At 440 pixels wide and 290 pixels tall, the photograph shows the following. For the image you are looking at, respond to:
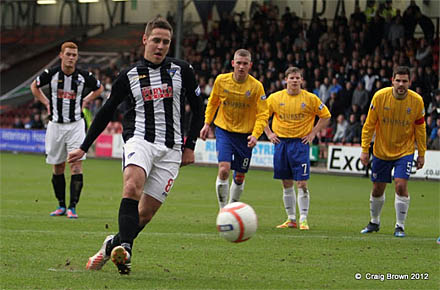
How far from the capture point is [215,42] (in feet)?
117

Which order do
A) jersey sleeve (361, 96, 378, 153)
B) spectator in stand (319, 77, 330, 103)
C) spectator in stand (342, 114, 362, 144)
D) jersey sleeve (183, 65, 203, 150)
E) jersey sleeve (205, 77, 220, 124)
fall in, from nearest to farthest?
jersey sleeve (183, 65, 203, 150), jersey sleeve (361, 96, 378, 153), jersey sleeve (205, 77, 220, 124), spectator in stand (342, 114, 362, 144), spectator in stand (319, 77, 330, 103)

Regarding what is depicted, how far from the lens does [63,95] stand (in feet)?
42.3

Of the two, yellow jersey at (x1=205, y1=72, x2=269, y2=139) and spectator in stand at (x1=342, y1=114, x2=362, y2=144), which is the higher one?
yellow jersey at (x1=205, y1=72, x2=269, y2=139)

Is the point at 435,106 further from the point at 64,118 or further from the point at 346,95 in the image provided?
the point at 64,118

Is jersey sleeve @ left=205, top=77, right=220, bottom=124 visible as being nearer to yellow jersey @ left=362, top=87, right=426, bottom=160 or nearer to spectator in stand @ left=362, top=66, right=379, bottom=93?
yellow jersey @ left=362, top=87, right=426, bottom=160

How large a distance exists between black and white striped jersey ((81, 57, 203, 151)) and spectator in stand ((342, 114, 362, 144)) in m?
18.7

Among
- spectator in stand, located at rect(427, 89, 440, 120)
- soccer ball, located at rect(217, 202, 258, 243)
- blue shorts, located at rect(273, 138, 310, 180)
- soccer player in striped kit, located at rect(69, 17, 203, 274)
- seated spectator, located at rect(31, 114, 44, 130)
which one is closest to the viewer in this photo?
soccer ball, located at rect(217, 202, 258, 243)

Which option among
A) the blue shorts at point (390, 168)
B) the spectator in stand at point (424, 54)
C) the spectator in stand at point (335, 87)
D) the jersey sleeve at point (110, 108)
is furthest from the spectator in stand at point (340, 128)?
the jersey sleeve at point (110, 108)

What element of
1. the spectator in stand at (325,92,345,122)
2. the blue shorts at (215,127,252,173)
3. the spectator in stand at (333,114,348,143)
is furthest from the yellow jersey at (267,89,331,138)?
the spectator in stand at (325,92,345,122)

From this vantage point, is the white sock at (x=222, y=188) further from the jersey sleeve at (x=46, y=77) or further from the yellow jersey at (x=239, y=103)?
the jersey sleeve at (x=46, y=77)

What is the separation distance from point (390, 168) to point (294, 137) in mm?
1570

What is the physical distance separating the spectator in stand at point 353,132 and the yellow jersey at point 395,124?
14709mm

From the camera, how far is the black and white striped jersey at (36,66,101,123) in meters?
12.9

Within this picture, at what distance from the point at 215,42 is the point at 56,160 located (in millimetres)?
23155
